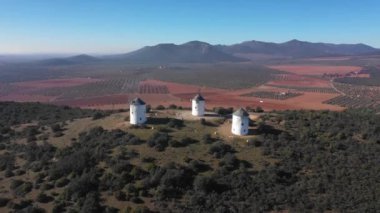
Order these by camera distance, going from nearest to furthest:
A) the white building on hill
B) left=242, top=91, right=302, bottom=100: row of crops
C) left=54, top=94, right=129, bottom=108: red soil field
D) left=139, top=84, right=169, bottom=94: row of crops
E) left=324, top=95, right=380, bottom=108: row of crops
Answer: the white building on hill, left=324, top=95, right=380, bottom=108: row of crops, left=54, top=94, right=129, bottom=108: red soil field, left=242, top=91, right=302, bottom=100: row of crops, left=139, top=84, right=169, bottom=94: row of crops

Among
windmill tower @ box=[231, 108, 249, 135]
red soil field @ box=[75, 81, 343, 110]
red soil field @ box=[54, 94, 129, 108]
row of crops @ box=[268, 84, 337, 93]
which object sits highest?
windmill tower @ box=[231, 108, 249, 135]

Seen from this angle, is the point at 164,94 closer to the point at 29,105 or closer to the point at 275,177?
the point at 29,105

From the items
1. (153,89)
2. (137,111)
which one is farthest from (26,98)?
(137,111)

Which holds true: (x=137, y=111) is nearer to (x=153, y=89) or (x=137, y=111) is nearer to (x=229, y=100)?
(x=229, y=100)

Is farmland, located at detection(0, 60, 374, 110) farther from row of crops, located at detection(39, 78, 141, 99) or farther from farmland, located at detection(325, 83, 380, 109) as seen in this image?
farmland, located at detection(325, 83, 380, 109)

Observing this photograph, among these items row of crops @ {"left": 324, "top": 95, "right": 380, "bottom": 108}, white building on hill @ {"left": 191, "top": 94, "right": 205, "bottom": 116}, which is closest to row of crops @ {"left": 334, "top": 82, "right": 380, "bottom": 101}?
row of crops @ {"left": 324, "top": 95, "right": 380, "bottom": 108}

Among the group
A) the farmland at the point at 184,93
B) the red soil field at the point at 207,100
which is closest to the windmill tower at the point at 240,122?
the red soil field at the point at 207,100
